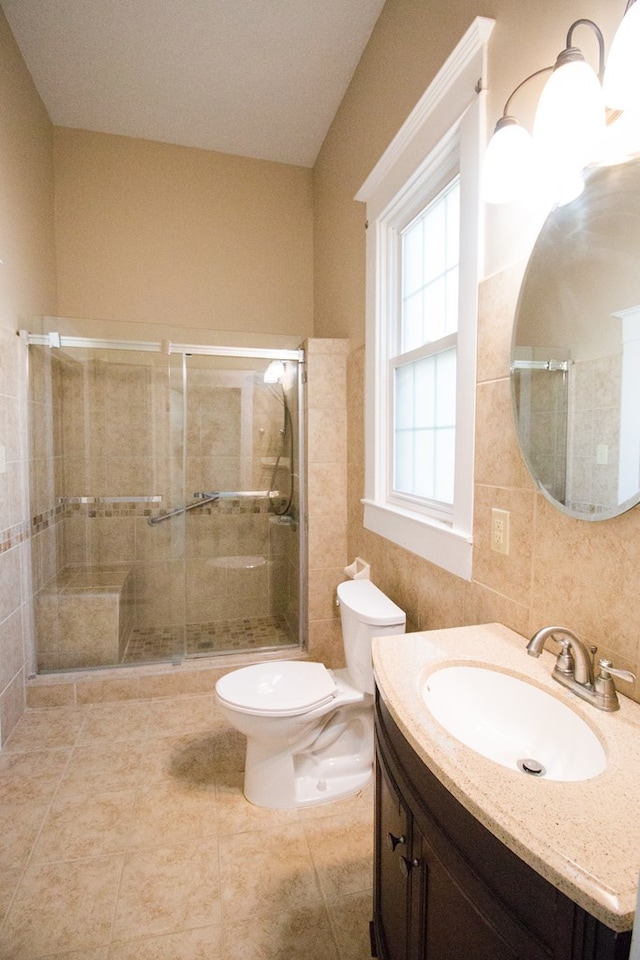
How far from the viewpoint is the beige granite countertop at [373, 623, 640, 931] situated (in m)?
0.47

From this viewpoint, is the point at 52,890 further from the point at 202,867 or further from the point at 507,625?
the point at 507,625

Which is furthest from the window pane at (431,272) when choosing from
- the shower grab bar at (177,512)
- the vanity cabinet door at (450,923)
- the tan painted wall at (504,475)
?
the shower grab bar at (177,512)

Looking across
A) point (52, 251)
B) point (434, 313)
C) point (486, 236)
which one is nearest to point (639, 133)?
point (486, 236)

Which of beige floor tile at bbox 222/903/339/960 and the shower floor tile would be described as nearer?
beige floor tile at bbox 222/903/339/960

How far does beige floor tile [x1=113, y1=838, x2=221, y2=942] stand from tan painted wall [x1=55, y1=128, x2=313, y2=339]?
8.99 ft

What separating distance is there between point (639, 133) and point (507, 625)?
3.48 feet

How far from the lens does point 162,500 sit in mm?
2719

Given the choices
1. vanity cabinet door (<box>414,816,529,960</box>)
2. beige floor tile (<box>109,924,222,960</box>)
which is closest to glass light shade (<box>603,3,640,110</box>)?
vanity cabinet door (<box>414,816,529,960</box>)

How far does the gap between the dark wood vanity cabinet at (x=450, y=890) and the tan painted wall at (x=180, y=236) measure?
2767mm

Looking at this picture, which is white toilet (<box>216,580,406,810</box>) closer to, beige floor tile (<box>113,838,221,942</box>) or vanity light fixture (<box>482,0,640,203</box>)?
beige floor tile (<box>113,838,221,942</box>)

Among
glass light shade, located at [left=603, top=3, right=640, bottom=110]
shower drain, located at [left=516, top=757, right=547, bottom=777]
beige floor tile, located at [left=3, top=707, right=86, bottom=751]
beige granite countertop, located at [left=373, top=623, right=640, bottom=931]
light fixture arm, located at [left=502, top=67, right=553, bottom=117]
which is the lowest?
beige floor tile, located at [left=3, top=707, right=86, bottom=751]

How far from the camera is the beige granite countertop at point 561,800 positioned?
47 centimetres

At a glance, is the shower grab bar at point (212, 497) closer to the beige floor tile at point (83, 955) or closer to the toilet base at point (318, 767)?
the toilet base at point (318, 767)

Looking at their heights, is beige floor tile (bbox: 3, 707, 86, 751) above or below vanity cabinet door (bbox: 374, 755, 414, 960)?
below
